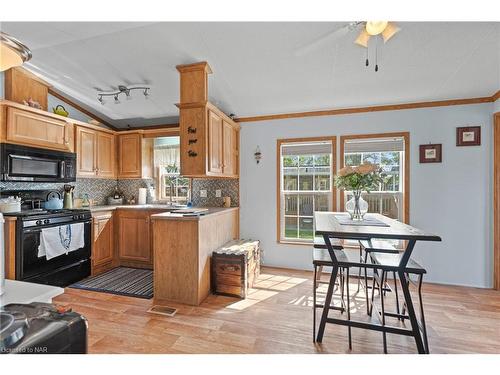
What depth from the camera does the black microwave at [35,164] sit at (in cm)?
261

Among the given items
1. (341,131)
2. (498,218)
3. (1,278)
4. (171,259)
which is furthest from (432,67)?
(1,278)

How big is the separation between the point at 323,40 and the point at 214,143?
4.95 ft

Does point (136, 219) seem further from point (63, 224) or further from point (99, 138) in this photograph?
point (99, 138)

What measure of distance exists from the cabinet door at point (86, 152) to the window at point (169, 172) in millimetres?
915

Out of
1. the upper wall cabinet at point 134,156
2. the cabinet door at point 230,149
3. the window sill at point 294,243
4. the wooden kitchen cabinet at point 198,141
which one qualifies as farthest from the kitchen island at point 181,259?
the upper wall cabinet at point 134,156

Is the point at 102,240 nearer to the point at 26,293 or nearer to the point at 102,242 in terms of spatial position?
the point at 102,242

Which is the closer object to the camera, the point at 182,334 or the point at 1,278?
the point at 1,278

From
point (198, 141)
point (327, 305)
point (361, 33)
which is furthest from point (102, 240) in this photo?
point (361, 33)

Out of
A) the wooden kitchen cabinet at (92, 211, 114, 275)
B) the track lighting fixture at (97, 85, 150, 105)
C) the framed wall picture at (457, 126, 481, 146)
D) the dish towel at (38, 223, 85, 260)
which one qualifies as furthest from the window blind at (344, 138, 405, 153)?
the dish towel at (38, 223, 85, 260)

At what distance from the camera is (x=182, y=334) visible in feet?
6.47

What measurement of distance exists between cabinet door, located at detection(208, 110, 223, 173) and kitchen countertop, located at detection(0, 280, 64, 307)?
75.0 inches

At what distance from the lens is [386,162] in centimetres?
323

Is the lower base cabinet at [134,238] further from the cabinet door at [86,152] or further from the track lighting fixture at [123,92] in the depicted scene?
the track lighting fixture at [123,92]
